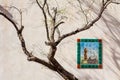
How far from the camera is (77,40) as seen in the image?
4.67 meters

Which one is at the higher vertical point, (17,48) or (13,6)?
(13,6)

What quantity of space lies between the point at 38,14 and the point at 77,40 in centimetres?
65

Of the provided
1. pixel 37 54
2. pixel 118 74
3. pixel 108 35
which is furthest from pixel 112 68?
pixel 37 54

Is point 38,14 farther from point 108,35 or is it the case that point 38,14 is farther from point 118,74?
point 118,74

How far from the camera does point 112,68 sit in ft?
15.2

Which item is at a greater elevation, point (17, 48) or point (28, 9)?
point (28, 9)

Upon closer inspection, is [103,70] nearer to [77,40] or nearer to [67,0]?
[77,40]

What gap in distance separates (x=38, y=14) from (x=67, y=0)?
444 millimetres

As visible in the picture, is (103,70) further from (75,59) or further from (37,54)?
(37,54)

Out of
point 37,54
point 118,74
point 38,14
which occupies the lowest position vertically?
point 118,74

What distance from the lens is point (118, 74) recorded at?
4.64 m

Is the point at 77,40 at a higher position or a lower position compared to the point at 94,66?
higher

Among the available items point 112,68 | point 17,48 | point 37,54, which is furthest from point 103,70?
point 17,48

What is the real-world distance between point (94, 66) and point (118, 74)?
340 mm
